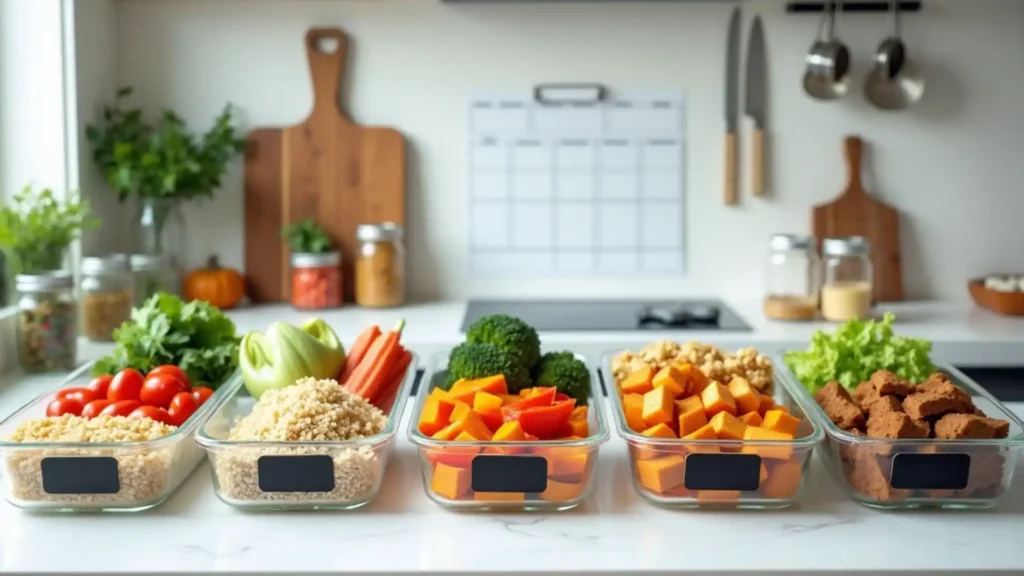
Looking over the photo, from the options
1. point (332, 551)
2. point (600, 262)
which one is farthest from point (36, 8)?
point (332, 551)

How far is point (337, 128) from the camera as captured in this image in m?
3.05

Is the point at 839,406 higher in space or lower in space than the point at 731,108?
lower

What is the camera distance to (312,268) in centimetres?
291

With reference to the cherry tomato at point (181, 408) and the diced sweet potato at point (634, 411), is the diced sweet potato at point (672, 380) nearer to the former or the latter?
the diced sweet potato at point (634, 411)

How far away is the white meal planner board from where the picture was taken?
309 cm

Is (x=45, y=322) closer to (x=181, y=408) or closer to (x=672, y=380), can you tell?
(x=181, y=408)

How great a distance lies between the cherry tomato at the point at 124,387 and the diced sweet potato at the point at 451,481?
51 centimetres

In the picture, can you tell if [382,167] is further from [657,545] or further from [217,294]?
[657,545]

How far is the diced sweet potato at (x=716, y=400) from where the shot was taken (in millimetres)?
1385

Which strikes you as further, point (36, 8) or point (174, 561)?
point (36, 8)

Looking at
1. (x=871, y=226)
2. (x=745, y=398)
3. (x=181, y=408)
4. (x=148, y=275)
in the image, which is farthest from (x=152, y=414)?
(x=871, y=226)

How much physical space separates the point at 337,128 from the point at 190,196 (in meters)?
0.45

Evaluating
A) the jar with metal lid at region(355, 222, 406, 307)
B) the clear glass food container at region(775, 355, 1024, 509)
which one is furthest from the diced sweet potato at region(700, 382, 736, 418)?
the jar with metal lid at region(355, 222, 406, 307)

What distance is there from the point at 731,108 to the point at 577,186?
483mm
